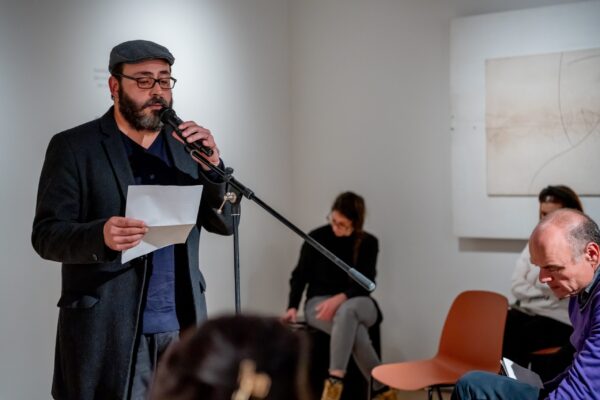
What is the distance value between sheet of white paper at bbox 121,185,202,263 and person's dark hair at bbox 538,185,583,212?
8.35 feet

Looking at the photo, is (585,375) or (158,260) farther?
(158,260)

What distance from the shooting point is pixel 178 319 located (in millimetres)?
2342

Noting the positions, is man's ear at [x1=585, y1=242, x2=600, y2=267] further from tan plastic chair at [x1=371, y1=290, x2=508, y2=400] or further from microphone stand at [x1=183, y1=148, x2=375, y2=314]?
tan plastic chair at [x1=371, y1=290, x2=508, y2=400]

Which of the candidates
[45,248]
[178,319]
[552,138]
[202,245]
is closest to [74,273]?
[45,248]

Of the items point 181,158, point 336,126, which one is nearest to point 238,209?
point 181,158

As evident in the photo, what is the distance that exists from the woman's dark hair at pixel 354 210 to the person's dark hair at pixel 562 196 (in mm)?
1124

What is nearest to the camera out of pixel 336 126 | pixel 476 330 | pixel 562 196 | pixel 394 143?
pixel 476 330

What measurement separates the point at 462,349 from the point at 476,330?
136 millimetres

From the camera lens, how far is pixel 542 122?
4.50 meters

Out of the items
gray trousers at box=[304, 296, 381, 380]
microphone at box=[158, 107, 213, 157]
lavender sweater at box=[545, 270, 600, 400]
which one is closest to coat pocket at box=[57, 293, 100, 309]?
microphone at box=[158, 107, 213, 157]

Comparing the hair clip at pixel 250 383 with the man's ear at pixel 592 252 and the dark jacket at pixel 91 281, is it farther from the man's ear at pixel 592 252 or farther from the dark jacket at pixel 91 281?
the man's ear at pixel 592 252

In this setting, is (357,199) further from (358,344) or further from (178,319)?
(178,319)

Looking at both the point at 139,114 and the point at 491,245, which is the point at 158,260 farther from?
the point at 491,245

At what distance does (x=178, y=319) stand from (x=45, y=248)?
0.46 meters
